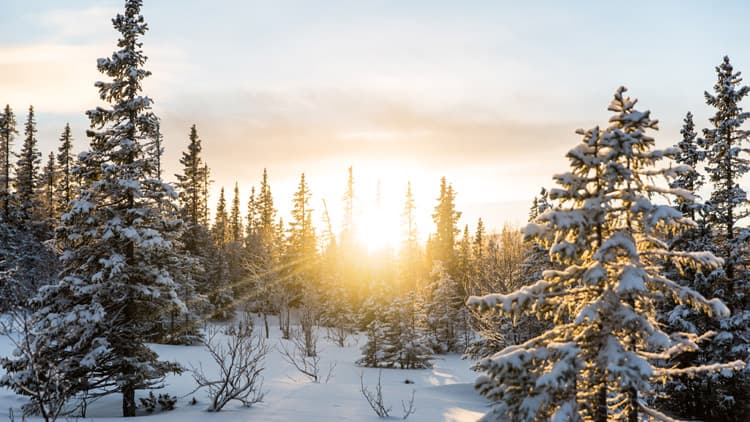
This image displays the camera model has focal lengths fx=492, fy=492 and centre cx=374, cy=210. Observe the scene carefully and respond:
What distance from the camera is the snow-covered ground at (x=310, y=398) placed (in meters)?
15.2

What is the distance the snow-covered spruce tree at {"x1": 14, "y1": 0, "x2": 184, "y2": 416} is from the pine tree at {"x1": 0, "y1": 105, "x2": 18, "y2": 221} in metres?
42.2

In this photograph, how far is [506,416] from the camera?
22.8ft

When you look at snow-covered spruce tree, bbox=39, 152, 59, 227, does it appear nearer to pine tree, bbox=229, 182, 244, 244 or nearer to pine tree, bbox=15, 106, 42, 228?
pine tree, bbox=15, 106, 42, 228

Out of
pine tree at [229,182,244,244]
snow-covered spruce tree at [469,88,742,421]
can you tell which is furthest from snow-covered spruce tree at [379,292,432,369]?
pine tree at [229,182,244,244]

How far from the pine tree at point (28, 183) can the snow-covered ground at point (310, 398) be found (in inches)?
972

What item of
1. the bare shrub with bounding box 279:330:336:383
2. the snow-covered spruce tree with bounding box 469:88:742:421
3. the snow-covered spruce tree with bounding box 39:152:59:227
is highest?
the snow-covered spruce tree with bounding box 39:152:59:227

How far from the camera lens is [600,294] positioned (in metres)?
7.46

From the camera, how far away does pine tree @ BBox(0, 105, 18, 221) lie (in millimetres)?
49406

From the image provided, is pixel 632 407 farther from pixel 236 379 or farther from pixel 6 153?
pixel 6 153

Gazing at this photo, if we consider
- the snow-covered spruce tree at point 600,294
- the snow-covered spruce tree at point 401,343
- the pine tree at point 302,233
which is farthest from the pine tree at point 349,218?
the snow-covered spruce tree at point 600,294

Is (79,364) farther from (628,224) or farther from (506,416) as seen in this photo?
(628,224)

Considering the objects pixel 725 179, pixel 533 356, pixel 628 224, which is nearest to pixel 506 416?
pixel 533 356

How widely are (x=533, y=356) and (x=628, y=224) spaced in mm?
2417

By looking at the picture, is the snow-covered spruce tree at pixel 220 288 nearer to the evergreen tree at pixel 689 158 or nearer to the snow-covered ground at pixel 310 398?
the snow-covered ground at pixel 310 398
